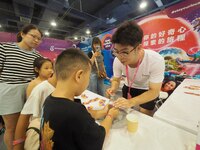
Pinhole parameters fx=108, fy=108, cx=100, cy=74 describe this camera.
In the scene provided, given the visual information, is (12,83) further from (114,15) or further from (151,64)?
(114,15)

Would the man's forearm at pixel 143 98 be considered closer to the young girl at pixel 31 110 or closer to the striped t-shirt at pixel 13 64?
the young girl at pixel 31 110

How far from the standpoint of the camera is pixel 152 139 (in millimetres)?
649

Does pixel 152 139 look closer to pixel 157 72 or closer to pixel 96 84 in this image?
pixel 157 72

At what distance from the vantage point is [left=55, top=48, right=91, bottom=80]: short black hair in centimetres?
61

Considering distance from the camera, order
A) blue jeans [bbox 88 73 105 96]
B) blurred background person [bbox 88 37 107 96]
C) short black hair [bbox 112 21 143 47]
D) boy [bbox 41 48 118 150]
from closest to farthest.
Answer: boy [bbox 41 48 118 150] < short black hair [bbox 112 21 143 47] < blurred background person [bbox 88 37 107 96] < blue jeans [bbox 88 73 105 96]

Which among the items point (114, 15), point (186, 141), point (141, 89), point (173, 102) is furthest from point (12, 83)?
point (114, 15)

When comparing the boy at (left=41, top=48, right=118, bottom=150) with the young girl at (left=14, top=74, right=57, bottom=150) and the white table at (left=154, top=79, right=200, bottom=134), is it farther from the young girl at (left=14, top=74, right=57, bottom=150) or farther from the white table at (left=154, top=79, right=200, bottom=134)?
the white table at (left=154, top=79, right=200, bottom=134)

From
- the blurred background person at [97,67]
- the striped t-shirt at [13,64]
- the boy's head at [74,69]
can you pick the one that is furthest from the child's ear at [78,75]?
the blurred background person at [97,67]

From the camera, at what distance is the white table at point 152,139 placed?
598 mm

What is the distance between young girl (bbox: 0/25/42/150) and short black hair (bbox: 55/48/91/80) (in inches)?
36.2

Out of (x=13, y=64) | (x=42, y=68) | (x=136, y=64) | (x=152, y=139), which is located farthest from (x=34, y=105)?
(x=136, y=64)

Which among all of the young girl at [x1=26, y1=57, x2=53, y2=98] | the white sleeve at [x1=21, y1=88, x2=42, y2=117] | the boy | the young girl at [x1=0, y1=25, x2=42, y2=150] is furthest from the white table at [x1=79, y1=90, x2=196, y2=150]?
the young girl at [x1=0, y1=25, x2=42, y2=150]

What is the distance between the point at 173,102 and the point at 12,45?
6.28 ft

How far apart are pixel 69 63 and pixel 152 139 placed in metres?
0.67
